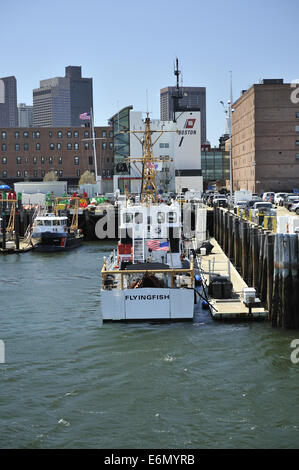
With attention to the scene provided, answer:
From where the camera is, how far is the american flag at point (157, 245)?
2781 cm

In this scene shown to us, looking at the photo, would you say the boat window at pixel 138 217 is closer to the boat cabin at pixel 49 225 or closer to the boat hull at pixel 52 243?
the boat hull at pixel 52 243

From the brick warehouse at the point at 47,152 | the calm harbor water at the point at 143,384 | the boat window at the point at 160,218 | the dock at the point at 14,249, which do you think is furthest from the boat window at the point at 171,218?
the brick warehouse at the point at 47,152

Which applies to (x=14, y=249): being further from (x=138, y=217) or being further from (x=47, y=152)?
(x=47, y=152)

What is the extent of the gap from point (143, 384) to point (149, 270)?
730cm

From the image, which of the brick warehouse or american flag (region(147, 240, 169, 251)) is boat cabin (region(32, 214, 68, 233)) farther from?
the brick warehouse

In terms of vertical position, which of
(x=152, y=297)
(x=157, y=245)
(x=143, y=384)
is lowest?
(x=143, y=384)

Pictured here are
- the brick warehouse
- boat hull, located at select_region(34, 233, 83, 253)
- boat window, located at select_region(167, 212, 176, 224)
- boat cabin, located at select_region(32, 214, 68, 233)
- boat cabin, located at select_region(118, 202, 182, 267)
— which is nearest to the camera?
boat cabin, located at select_region(118, 202, 182, 267)

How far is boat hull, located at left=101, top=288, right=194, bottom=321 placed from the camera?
984 inches

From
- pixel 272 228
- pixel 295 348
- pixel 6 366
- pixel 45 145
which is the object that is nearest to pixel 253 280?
pixel 272 228

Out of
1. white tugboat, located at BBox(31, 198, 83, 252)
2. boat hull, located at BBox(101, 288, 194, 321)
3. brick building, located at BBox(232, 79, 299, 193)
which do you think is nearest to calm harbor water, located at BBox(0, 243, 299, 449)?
boat hull, located at BBox(101, 288, 194, 321)

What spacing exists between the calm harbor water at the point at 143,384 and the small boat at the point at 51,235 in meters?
25.8

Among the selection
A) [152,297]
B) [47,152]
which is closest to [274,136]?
[47,152]

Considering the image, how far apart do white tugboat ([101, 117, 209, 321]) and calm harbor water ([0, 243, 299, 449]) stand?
746 millimetres

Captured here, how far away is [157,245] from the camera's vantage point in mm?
27906
